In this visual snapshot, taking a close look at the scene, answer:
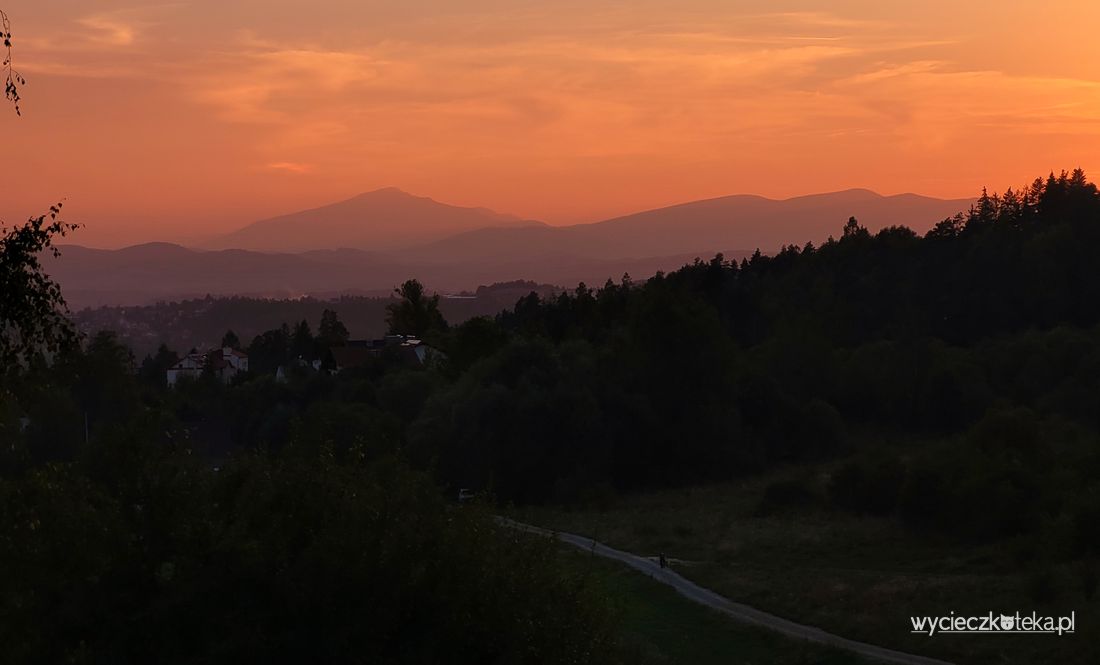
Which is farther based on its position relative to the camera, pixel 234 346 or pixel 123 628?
pixel 234 346

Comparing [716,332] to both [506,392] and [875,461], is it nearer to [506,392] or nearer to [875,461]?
[506,392]

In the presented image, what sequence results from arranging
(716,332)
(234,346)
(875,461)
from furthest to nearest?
(234,346), (716,332), (875,461)

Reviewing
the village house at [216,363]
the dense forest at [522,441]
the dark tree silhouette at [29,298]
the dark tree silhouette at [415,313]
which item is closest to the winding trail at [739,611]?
the dense forest at [522,441]

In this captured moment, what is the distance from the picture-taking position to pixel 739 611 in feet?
124

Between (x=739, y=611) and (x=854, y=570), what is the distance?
677 cm

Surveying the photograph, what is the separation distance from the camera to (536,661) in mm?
19859

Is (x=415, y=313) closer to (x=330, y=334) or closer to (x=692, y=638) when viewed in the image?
(x=330, y=334)

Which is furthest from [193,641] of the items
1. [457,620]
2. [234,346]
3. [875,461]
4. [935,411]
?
[234,346]

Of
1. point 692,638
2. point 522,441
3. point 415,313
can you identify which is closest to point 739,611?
point 692,638

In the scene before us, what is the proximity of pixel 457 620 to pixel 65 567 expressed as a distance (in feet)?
19.0

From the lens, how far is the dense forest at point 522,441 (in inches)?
778

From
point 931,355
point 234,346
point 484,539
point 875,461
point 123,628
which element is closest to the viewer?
point 123,628

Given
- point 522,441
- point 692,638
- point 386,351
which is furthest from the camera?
point 386,351

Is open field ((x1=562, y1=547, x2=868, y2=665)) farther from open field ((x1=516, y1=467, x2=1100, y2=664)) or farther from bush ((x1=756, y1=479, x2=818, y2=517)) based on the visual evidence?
bush ((x1=756, y1=479, x2=818, y2=517))
